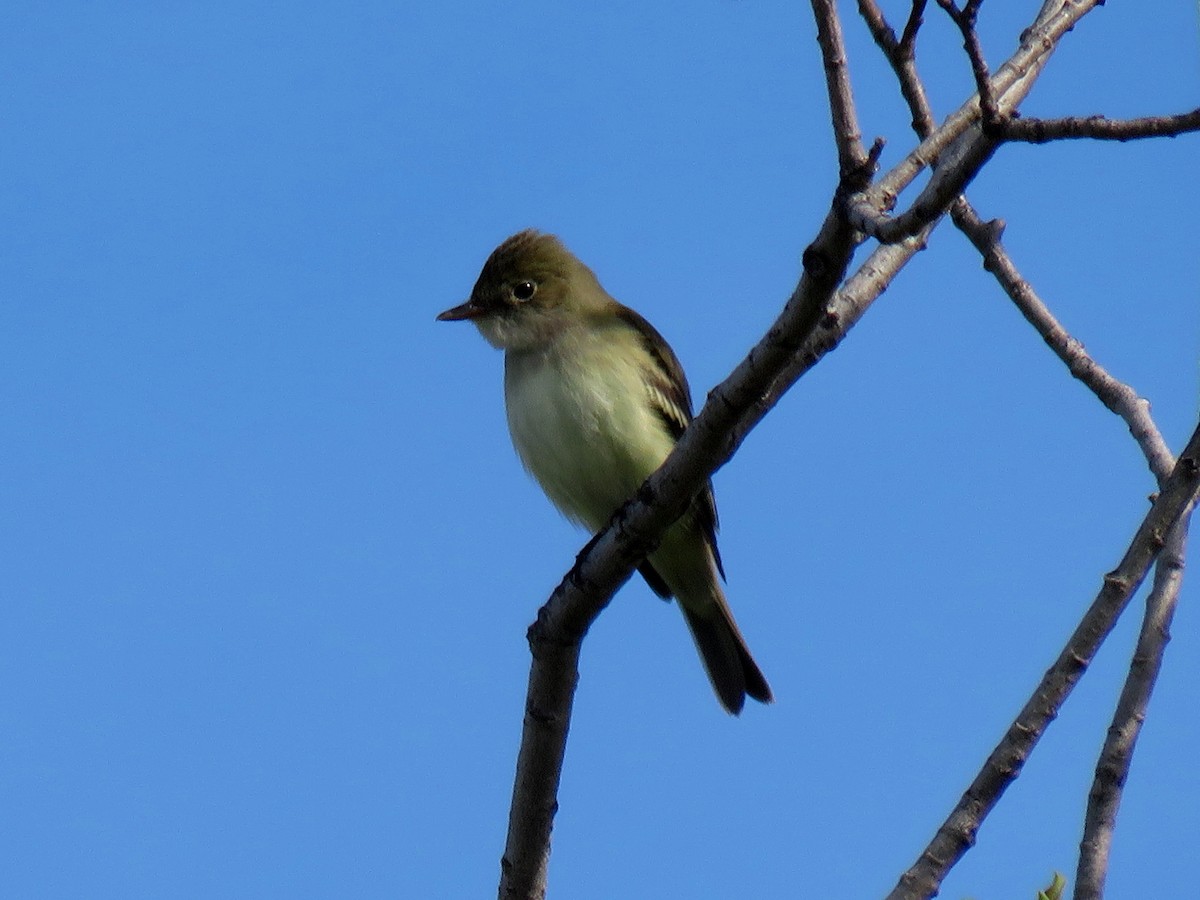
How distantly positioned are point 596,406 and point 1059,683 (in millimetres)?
3434

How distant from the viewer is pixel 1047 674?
4.11 m

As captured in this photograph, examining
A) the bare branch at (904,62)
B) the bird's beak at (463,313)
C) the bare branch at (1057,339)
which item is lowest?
the bare branch at (1057,339)

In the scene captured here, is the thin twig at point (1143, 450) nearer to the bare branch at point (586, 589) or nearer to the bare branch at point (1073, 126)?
the bare branch at point (1073, 126)

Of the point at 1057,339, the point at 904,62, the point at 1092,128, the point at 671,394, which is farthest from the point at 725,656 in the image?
the point at 1092,128

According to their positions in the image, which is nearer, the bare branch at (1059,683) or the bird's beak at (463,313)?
the bare branch at (1059,683)

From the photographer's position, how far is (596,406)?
23.7 ft

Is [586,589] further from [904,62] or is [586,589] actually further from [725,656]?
[725,656]

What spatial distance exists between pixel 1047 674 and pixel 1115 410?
1.47m

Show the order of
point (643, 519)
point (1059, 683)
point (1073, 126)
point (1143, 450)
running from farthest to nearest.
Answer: point (1143, 450), point (643, 519), point (1059, 683), point (1073, 126)

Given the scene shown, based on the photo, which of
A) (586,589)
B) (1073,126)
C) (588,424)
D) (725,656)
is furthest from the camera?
(725,656)

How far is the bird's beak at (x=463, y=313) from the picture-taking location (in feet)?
27.4

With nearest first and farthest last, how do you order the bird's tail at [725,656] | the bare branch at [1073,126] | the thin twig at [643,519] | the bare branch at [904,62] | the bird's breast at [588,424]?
the bare branch at [1073,126] < the thin twig at [643,519] < the bare branch at [904,62] < the bird's breast at [588,424] < the bird's tail at [725,656]

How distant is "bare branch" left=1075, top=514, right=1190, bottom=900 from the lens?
13.2 feet

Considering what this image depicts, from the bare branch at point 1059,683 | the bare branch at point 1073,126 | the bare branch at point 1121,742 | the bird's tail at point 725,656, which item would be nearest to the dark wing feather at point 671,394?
the bird's tail at point 725,656
